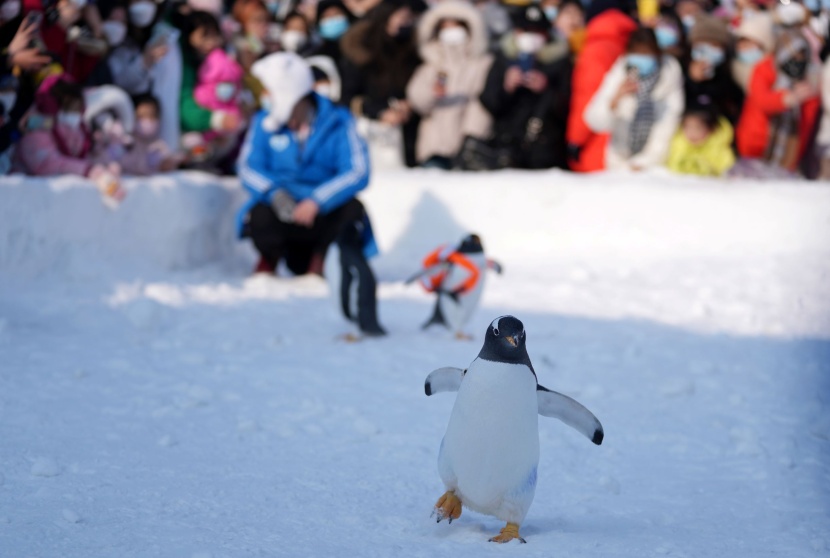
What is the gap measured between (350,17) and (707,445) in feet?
19.4

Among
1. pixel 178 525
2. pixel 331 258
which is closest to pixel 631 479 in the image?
pixel 178 525

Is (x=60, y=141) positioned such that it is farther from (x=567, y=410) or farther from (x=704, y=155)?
(x=567, y=410)

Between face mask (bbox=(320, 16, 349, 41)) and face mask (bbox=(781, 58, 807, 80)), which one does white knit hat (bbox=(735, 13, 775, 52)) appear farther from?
face mask (bbox=(320, 16, 349, 41))

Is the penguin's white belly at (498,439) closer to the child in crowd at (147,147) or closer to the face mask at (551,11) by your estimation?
the child in crowd at (147,147)

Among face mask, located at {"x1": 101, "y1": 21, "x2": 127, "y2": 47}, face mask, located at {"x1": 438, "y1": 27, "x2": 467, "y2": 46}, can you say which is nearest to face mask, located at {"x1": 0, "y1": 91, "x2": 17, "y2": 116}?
face mask, located at {"x1": 101, "y1": 21, "x2": 127, "y2": 47}

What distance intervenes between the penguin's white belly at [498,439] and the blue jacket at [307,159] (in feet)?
13.5

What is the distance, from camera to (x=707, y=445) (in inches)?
136

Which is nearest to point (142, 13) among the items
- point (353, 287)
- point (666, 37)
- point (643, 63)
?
point (353, 287)

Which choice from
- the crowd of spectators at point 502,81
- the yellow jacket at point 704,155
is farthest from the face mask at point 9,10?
the yellow jacket at point 704,155

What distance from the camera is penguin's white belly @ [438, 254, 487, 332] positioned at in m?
5.00

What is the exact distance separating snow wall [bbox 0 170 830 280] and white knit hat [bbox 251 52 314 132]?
76 centimetres

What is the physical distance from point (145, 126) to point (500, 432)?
488 cm

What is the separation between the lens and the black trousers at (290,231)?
21.8ft

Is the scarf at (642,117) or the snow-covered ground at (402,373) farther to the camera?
the scarf at (642,117)
